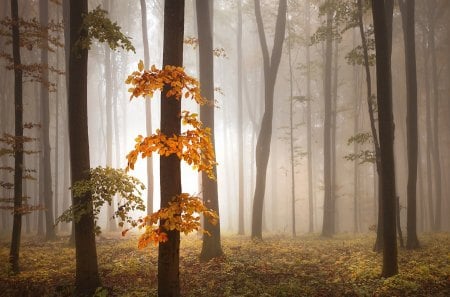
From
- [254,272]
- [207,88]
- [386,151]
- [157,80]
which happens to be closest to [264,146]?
[207,88]

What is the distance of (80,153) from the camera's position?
8.30m

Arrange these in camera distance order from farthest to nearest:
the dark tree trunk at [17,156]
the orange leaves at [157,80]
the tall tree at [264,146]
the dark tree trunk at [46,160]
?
the dark tree trunk at [46,160] → the tall tree at [264,146] → the dark tree trunk at [17,156] → the orange leaves at [157,80]

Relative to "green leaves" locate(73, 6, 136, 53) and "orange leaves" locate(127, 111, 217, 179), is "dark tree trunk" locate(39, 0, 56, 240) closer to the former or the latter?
"green leaves" locate(73, 6, 136, 53)

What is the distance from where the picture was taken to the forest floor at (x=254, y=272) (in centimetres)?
862

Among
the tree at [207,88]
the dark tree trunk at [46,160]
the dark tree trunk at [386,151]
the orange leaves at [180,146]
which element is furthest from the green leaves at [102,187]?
the dark tree trunk at [46,160]

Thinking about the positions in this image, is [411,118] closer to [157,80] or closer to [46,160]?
[157,80]

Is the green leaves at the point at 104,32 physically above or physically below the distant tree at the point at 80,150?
above

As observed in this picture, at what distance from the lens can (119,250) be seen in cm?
1402

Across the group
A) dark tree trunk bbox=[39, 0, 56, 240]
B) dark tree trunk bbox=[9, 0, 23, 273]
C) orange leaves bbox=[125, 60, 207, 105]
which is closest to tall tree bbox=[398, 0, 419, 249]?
orange leaves bbox=[125, 60, 207, 105]

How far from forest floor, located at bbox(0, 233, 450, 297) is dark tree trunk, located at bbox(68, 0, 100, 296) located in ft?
1.66

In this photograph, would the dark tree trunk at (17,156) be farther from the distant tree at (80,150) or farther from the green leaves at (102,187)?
the green leaves at (102,187)

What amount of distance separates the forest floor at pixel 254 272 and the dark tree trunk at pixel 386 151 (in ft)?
2.13

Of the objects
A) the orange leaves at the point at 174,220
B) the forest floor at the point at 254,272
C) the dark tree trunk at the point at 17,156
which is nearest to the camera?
the orange leaves at the point at 174,220

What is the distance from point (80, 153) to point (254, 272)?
5.89m
